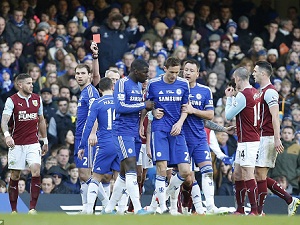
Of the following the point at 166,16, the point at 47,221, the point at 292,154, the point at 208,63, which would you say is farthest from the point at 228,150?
the point at 47,221

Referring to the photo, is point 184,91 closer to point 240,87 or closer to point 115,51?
point 240,87

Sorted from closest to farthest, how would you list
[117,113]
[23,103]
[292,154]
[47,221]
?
[47,221] → [117,113] → [23,103] → [292,154]

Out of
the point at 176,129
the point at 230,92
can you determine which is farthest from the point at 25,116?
the point at 230,92

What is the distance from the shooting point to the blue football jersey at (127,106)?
17.1m

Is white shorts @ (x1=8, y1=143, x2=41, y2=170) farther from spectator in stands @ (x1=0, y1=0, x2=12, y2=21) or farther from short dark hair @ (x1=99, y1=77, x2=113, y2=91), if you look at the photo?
spectator in stands @ (x1=0, y1=0, x2=12, y2=21)

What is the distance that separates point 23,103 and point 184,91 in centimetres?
295

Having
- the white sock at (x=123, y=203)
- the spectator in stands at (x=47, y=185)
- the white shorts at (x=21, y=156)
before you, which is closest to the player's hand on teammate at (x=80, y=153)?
the white shorts at (x=21, y=156)

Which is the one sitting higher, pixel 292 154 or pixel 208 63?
pixel 208 63

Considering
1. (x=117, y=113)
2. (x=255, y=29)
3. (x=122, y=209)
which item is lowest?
(x=122, y=209)

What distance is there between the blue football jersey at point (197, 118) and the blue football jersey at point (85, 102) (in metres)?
1.75

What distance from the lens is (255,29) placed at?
29.2m

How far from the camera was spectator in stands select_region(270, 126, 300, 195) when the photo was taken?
76.9ft

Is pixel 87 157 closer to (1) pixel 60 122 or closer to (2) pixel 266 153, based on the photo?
(2) pixel 266 153

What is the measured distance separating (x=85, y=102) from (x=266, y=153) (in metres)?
3.29
